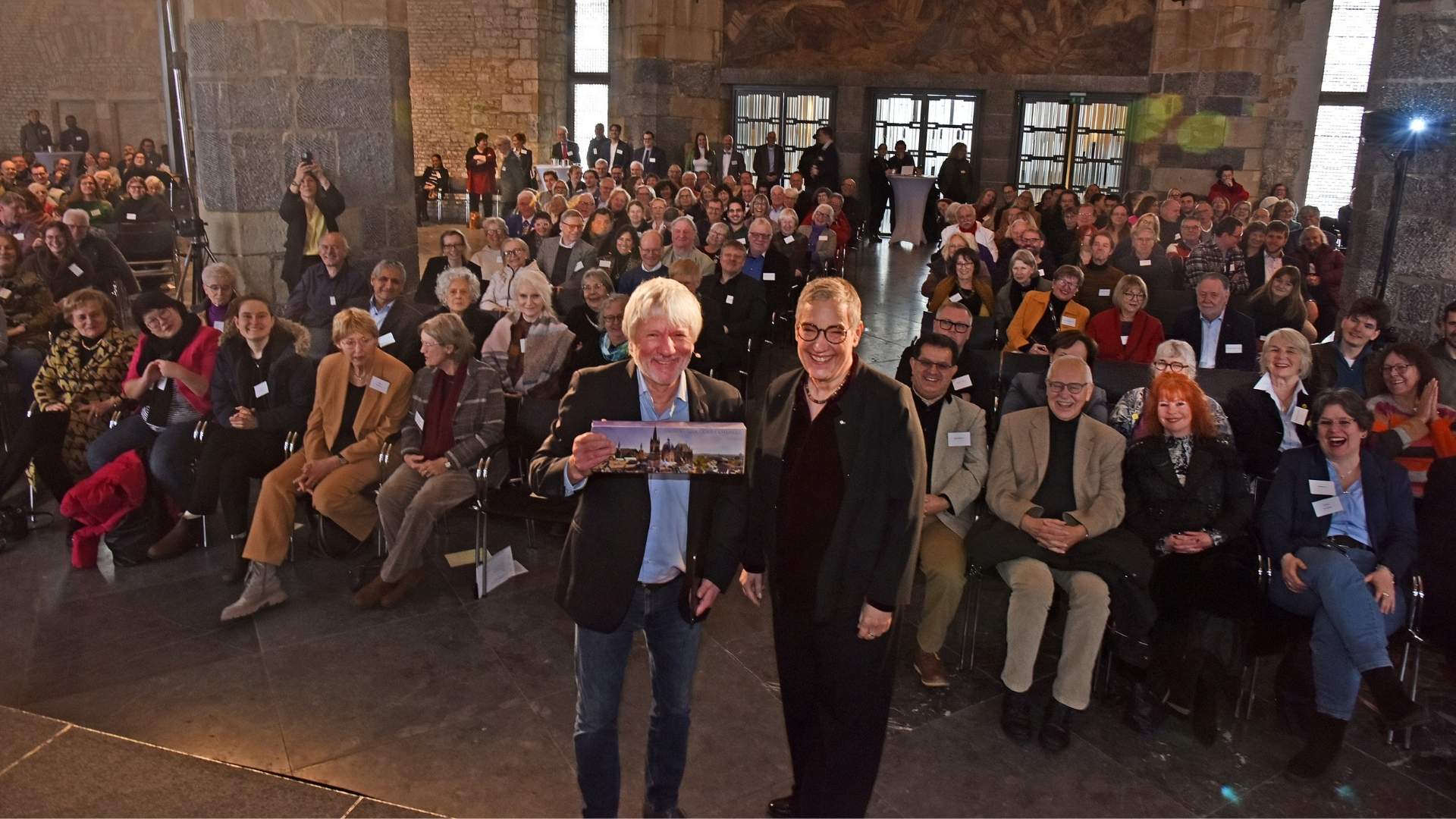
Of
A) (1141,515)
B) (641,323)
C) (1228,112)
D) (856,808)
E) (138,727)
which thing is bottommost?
(138,727)

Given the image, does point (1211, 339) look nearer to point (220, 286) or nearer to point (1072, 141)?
point (220, 286)

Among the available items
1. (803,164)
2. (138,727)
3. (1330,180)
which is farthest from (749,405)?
(1330,180)

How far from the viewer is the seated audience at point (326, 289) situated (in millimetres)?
6828

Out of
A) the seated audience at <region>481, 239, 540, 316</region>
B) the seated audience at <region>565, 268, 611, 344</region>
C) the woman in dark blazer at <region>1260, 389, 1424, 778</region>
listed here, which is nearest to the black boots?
the woman in dark blazer at <region>1260, 389, 1424, 778</region>

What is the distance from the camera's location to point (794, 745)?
3.00 metres

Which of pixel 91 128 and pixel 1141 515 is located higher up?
pixel 91 128

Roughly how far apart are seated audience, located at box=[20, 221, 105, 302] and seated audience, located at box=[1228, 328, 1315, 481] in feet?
24.4

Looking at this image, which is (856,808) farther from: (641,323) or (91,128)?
(91,128)

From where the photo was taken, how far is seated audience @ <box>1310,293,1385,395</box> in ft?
16.6

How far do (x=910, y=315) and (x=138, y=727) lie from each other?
8.51 m

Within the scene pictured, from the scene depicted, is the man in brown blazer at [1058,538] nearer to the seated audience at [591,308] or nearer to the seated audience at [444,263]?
the seated audience at [591,308]

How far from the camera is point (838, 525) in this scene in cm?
265

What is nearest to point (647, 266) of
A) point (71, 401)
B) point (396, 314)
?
point (396, 314)

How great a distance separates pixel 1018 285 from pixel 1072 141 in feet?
37.3
